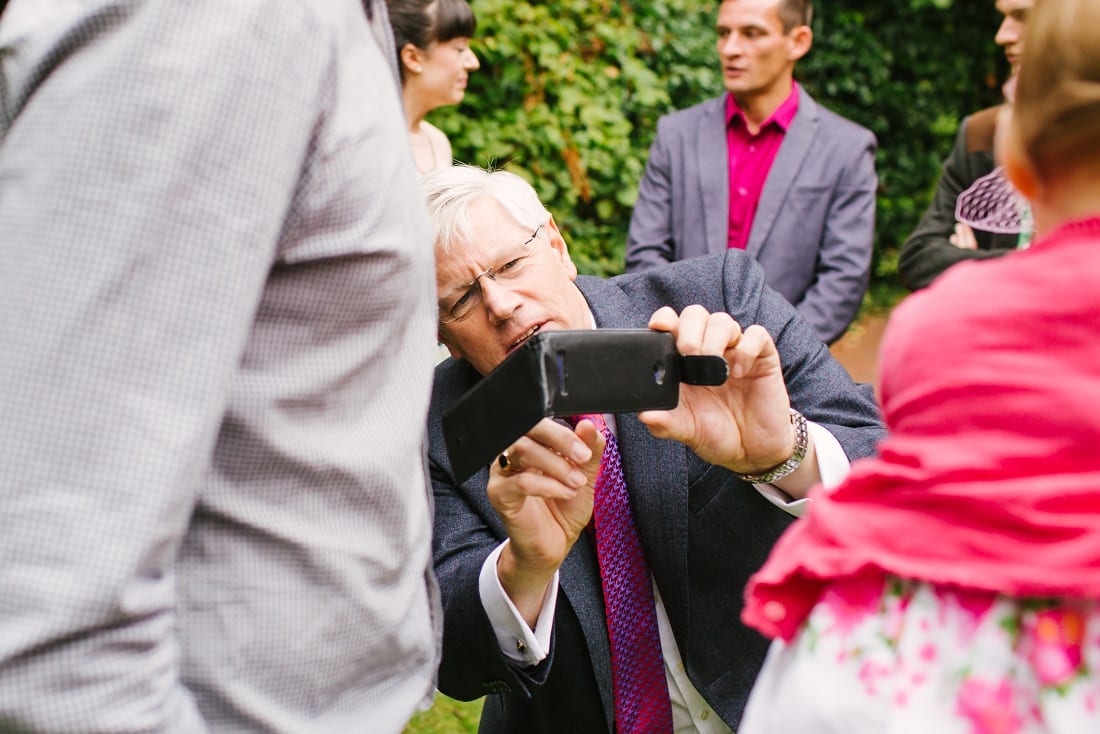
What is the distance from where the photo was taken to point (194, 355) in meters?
0.93

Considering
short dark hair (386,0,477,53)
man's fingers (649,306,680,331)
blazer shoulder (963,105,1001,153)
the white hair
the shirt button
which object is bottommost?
blazer shoulder (963,105,1001,153)

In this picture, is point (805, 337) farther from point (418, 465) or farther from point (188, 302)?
point (188, 302)

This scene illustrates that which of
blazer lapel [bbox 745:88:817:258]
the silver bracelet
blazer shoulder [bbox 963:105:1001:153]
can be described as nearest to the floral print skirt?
the silver bracelet

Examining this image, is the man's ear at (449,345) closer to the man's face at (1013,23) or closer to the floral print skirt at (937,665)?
the floral print skirt at (937,665)

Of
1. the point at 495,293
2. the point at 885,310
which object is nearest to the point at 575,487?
the point at 495,293

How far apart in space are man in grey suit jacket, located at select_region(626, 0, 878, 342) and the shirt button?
3622 mm

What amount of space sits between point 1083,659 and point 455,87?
426cm

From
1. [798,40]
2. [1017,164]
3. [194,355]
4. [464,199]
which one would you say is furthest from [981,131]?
[194,355]

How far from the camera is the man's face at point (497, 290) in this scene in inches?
88.4

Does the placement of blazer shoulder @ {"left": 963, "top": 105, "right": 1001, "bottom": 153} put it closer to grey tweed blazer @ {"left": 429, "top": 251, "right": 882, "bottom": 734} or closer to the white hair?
grey tweed blazer @ {"left": 429, "top": 251, "right": 882, "bottom": 734}

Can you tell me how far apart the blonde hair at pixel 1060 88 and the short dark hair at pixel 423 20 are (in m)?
3.85

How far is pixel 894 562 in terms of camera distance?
3.40ft

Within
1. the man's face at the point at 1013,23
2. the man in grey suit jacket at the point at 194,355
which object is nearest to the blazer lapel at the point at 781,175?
the man's face at the point at 1013,23

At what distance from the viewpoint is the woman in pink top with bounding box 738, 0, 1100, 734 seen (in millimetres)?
986
